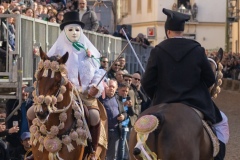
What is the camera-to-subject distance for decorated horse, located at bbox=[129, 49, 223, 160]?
7.76 metres

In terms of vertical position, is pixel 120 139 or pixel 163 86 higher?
pixel 163 86

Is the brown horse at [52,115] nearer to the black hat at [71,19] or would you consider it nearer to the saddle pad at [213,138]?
the black hat at [71,19]

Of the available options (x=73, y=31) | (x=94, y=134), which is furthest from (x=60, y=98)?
(x=73, y=31)

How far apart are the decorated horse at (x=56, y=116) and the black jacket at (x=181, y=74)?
158 cm

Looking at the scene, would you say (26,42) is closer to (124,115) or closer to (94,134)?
(124,115)

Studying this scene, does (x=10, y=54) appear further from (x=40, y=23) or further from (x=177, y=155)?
(x=177, y=155)

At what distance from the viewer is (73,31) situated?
11.1m

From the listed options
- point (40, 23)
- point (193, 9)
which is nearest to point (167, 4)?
point (193, 9)

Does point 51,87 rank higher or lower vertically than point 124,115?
higher

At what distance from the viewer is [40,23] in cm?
1441

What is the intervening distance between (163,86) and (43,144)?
2223 mm

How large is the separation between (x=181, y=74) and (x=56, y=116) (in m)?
2.19

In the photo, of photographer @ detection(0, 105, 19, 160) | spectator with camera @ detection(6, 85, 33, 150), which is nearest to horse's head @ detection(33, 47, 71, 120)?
photographer @ detection(0, 105, 19, 160)

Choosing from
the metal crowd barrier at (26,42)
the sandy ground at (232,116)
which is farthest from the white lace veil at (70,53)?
the sandy ground at (232,116)
